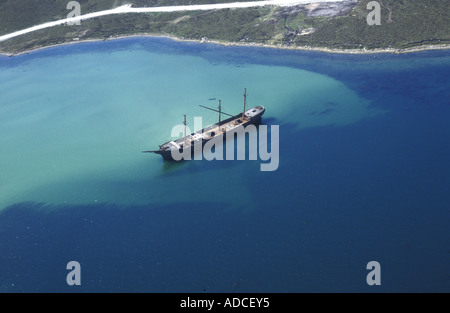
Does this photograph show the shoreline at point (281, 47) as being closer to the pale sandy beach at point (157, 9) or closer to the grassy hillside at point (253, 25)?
the grassy hillside at point (253, 25)

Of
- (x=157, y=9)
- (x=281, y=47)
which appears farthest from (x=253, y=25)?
(x=157, y=9)

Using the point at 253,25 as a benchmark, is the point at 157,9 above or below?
above

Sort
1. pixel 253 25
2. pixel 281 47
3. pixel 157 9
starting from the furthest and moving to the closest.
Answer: pixel 157 9 < pixel 253 25 < pixel 281 47

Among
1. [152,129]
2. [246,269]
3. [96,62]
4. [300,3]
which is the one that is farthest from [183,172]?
[300,3]

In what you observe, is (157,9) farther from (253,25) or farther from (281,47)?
(281,47)

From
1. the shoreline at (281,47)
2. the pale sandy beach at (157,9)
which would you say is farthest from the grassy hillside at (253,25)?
the pale sandy beach at (157,9)

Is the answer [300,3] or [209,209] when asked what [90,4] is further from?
[209,209]

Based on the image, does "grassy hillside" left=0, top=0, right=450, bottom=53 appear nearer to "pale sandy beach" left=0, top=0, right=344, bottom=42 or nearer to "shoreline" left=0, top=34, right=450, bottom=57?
"shoreline" left=0, top=34, right=450, bottom=57

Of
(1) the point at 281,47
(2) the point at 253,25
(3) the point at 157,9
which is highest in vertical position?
(3) the point at 157,9

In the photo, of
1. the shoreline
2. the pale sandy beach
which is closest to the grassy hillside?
the shoreline

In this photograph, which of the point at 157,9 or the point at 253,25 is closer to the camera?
the point at 253,25
